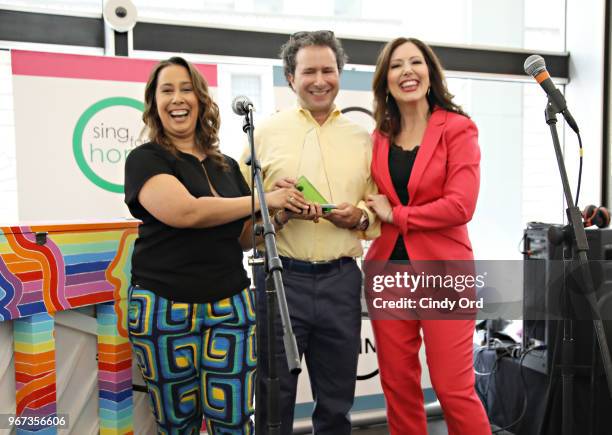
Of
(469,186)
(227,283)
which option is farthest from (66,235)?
(469,186)

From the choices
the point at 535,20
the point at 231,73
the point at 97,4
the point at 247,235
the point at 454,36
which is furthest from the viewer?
the point at 535,20

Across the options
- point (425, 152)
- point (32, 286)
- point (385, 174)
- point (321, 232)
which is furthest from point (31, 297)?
point (425, 152)

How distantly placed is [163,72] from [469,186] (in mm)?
1030

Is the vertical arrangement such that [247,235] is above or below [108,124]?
below

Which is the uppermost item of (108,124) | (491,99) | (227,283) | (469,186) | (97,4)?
(97,4)

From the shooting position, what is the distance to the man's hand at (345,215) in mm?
1877

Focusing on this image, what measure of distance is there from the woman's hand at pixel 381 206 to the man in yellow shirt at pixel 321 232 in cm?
3

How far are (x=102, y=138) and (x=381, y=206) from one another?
1.36 m

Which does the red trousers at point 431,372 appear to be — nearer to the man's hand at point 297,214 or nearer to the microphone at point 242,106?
the man's hand at point 297,214

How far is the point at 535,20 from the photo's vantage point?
4.03m

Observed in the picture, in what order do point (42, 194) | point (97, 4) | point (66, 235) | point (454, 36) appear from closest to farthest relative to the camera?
point (66, 235)
point (42, 194)
point (97, 4)
point (454, 36)

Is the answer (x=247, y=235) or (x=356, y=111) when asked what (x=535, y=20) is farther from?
(x=247, y=235)

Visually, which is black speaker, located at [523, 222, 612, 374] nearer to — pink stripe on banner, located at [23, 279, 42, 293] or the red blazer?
the red blazer

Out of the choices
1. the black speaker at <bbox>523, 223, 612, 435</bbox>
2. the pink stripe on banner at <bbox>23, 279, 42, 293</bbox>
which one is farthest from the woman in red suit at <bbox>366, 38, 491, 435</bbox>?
the pink stripe on banner at <bbox>23, 279, 42, 293</bbox>
